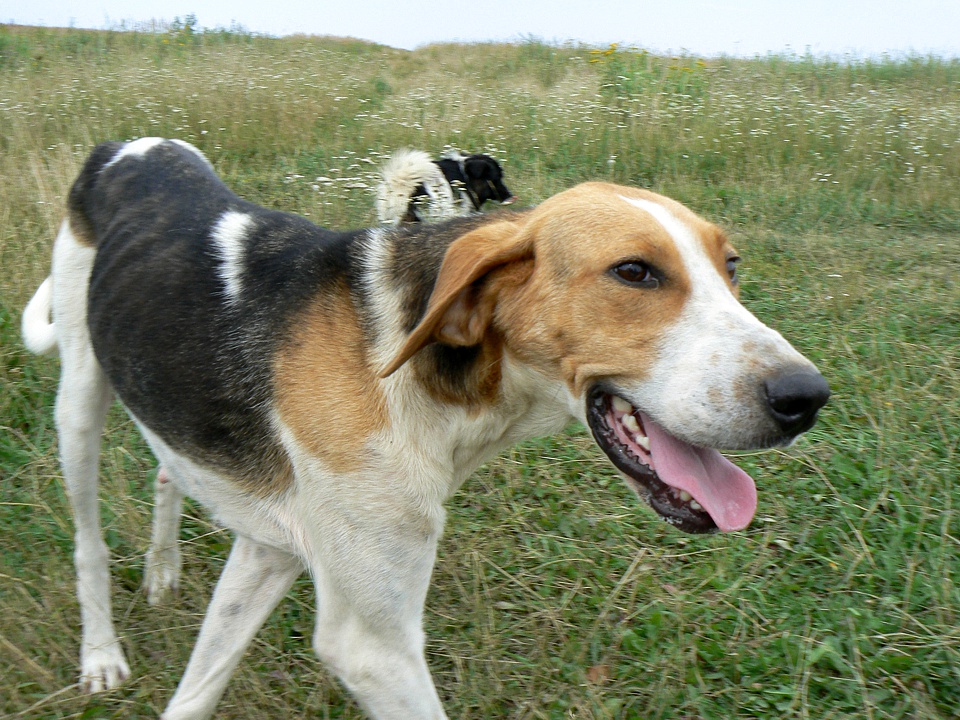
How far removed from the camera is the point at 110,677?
2850mm

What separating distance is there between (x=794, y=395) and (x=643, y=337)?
37cm

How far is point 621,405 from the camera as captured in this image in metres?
2.13

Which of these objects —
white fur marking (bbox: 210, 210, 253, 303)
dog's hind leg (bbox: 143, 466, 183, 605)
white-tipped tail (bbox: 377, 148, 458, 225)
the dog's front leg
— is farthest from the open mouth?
white-tipped tail (bbox: 377, 148, 458, 225)

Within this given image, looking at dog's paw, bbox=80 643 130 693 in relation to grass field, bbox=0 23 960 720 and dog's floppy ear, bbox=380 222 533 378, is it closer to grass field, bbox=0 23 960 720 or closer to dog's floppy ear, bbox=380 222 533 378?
grass field, bbox=0 23 960 720

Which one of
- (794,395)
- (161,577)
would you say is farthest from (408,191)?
(794,395)

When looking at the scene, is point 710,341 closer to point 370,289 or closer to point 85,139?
point 370,289

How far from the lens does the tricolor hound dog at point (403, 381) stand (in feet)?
6.61

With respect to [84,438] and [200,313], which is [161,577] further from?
[200,313]

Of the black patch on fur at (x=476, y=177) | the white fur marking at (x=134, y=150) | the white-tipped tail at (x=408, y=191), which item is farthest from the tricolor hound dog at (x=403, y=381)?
the black patch on fur at (x=476, y=177)

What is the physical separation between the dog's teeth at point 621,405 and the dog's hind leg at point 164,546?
192cm

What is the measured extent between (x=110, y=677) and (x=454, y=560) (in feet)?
4.33

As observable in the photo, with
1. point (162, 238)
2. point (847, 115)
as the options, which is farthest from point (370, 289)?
point (847, 115)

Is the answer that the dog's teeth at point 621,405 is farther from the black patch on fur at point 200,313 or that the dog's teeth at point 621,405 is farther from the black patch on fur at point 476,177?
the black patch on fur at point 476,177

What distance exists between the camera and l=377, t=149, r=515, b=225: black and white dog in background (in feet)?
20.8
